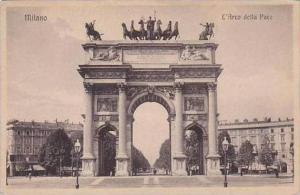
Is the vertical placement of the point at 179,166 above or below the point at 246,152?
below

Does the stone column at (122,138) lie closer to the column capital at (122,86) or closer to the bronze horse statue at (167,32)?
the column capital at (122,86)

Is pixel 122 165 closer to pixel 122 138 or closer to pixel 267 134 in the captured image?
pixel 122 138

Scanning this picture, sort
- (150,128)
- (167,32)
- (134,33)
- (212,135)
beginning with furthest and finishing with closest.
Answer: (212,135), (150,128), (134,33), (167,32)

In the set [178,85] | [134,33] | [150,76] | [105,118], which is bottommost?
[105,118]

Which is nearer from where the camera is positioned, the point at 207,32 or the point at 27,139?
the point at 207,32

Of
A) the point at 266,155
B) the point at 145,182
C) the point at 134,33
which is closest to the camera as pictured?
the point at 145,182

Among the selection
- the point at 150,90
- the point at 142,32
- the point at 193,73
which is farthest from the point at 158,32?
the point at 150,90

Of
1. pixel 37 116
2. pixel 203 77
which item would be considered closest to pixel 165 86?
pixel 203 77

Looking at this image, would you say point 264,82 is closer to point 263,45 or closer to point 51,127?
point 263,45
